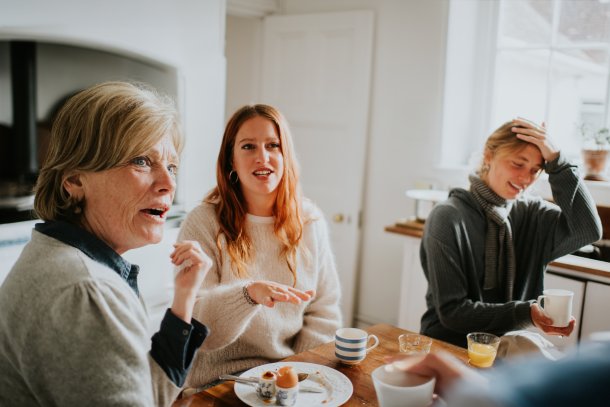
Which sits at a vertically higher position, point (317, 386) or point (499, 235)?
point (499, 235)

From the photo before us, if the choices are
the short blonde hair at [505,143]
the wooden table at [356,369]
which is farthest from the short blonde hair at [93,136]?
the short blonde hair at [505,143]

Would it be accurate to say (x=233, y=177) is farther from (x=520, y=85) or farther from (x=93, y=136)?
(x=520, y=85)

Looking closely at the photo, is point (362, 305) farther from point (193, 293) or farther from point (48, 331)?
point (48, 331)

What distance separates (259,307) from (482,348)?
63cm

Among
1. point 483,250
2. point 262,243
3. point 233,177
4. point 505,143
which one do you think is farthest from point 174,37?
point 483,250

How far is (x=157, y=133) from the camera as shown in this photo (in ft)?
3.62

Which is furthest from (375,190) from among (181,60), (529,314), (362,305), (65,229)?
(65,229)

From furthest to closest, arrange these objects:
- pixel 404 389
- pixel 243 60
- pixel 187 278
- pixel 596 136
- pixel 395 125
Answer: pixel 243 60 → pixel 395 125 → pixel 596 136 → pixel 187 278 → pixel 404 389

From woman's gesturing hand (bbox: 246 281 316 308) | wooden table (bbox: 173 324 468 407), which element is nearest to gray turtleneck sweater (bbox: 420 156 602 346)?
wooden table (bbox: 173 324 468 407)

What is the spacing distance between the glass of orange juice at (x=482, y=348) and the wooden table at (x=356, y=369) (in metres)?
0.03

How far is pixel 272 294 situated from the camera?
1484 millimetres

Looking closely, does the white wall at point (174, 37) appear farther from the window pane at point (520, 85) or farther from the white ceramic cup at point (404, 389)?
the white ceramic cup at point (404, 389)

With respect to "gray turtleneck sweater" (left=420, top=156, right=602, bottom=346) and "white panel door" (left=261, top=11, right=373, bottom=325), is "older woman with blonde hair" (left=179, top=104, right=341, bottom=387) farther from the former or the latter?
"white panel door" (left=261, top=11, right=373, bottom=325)

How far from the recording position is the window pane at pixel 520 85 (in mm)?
3109
